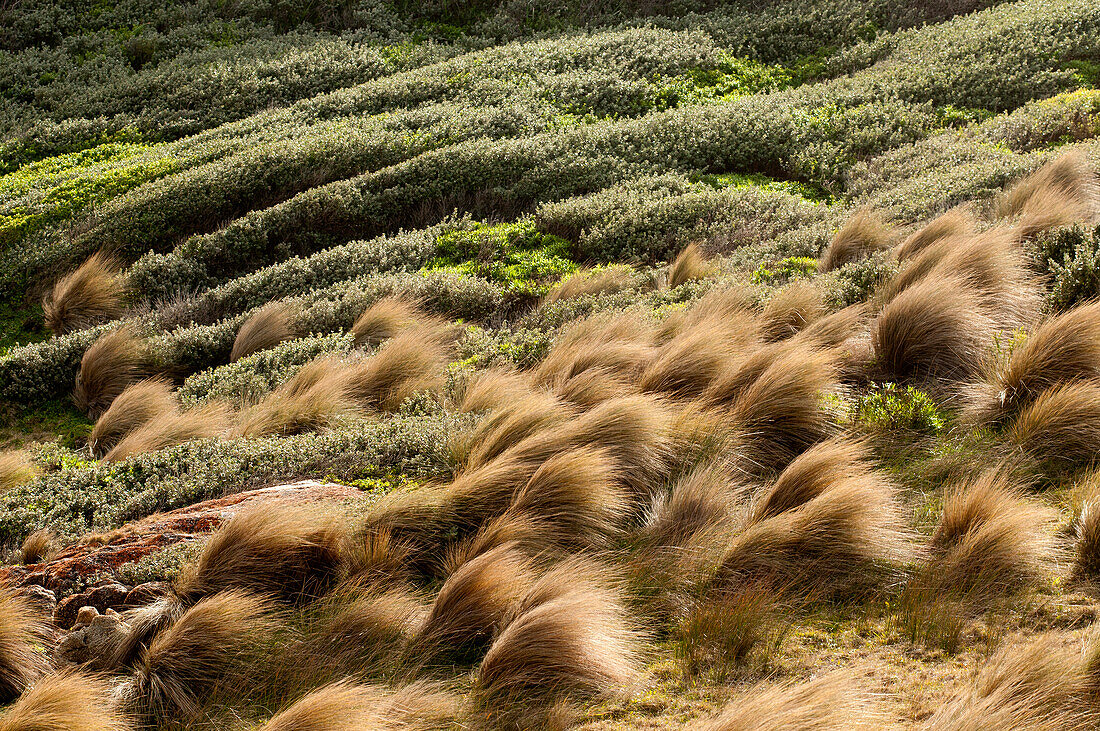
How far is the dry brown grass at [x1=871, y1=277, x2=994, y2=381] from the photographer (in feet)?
17.4

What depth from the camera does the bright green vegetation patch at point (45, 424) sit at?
25.5 feet

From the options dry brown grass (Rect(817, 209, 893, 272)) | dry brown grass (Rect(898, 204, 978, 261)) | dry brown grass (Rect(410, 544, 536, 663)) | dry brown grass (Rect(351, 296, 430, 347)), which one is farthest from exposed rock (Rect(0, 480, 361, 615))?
dry brown grass (Rect(898, 204, 978, 261))

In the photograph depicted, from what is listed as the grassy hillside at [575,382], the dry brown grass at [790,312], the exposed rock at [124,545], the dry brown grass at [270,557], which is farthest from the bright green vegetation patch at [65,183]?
the dry brown grass at [790,312]

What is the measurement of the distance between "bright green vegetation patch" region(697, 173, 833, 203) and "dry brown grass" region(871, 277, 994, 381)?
565 cm

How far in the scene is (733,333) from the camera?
627 cm

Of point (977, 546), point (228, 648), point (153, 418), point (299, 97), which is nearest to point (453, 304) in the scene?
point (153, 418)

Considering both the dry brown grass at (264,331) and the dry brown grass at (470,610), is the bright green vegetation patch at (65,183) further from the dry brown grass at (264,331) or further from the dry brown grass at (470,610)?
the dry brown grass at (470,610)

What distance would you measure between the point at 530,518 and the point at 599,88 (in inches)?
448

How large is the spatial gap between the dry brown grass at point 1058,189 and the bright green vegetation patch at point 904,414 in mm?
3551

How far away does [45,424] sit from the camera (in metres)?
8.07

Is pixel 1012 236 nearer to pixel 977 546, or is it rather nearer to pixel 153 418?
pixel 977 546

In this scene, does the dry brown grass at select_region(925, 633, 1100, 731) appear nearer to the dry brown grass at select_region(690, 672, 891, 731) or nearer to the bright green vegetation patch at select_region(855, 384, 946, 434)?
the dry brown grass at select_region(690, 672, 891, 731)

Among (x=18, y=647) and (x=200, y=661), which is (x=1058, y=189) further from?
(x=18, y=647)

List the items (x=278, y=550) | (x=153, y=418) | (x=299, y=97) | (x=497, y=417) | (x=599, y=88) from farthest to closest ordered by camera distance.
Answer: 1. (x=299, y=97)
2. (x=599, y=88)
3. (x=153, y=418)
4. (x=497, y=417)
5. (x=278, y=550)
